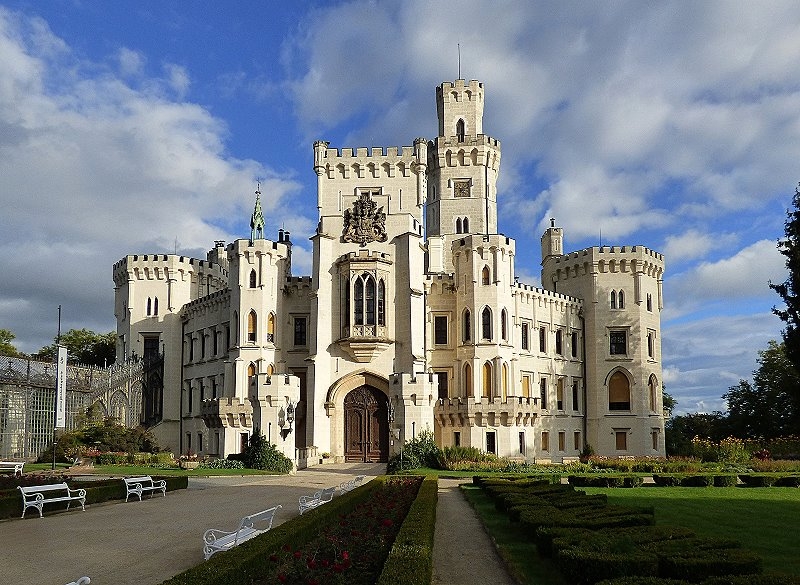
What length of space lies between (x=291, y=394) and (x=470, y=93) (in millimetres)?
33024

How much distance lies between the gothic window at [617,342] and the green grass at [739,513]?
27350 mm

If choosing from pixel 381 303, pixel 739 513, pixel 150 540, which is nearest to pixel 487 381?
pixel 381 303

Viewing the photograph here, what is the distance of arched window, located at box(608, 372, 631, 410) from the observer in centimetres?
5675

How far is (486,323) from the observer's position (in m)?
50.4

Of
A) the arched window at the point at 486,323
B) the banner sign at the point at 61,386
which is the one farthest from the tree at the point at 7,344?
the arched window at the point at 486,323

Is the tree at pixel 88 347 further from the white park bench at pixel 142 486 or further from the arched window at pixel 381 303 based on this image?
the white park bench at pixel 142 486

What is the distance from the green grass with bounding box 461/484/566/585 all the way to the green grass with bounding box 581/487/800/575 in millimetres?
3289

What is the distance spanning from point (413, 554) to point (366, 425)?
37.0 meters

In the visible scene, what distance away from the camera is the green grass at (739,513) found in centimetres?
1485

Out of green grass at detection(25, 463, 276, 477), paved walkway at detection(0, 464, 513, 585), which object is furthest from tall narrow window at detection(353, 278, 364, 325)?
paved walkway at detection(0, 464, 513, 585)

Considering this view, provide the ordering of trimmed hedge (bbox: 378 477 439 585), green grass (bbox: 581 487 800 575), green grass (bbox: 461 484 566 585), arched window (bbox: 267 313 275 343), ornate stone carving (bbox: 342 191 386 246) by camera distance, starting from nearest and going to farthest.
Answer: trimmed hedge (bbox: 378 477 439 585), green grass (bbox: 461 484 566 585), green grass (bbox: 581 487 800 575), ornate stone carving (bbox: 342 191 386 246), arched window (bbox: 267 313 275 343)

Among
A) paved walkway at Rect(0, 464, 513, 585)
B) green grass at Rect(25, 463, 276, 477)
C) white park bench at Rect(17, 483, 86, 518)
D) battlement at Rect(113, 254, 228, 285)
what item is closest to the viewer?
paved walkway at Rect(0, 464, 513, 585)

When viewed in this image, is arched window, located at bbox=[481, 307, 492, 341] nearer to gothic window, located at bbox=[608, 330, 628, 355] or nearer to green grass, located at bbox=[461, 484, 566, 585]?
gothic window, located at bbox=[608, 330, 628, 355]

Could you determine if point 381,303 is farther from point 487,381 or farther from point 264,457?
point 264,457
